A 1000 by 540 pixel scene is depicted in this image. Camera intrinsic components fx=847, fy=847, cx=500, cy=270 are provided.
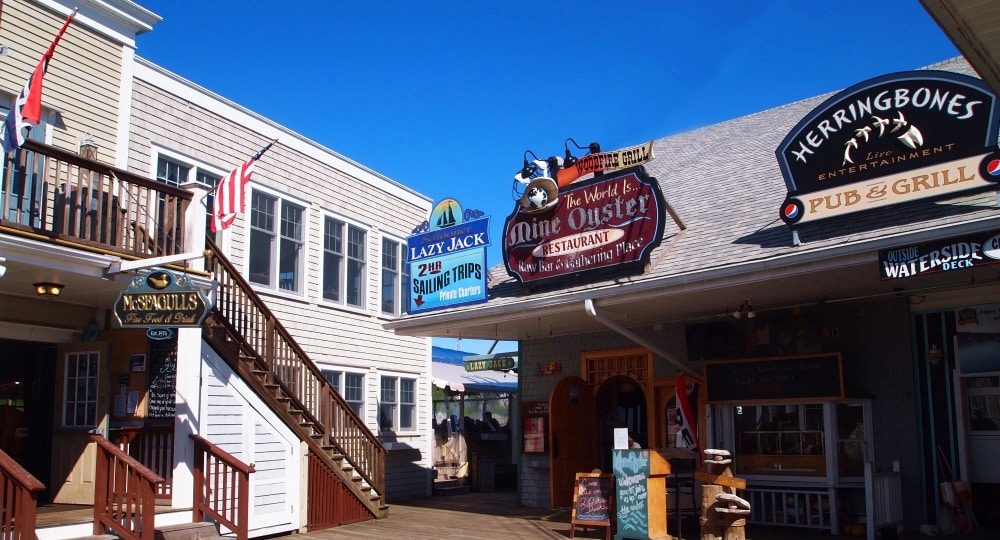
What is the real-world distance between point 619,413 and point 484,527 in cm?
407

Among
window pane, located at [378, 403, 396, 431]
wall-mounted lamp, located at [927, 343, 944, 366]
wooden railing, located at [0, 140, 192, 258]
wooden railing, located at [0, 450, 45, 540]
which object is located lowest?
wooden railing, located at [0, 450, 45, 540]

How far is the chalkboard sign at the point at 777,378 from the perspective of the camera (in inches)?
464

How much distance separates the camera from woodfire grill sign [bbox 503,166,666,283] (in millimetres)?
12375

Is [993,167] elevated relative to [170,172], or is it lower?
lower

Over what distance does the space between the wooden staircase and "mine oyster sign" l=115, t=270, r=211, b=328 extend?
6.36ft

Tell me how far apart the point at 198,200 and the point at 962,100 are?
370 inches

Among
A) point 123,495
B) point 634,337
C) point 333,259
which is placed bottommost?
point 123,495

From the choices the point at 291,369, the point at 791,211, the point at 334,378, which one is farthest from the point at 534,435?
the point at 791,211

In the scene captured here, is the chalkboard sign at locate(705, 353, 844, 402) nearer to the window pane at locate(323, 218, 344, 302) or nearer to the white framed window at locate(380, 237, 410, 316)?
the window pane at locate(323, 218, 344, 302)

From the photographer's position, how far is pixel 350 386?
59.0 feet

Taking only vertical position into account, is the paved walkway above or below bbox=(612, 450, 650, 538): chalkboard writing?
below

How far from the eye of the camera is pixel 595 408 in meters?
15.4

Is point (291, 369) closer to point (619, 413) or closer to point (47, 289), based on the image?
point (47, 289)

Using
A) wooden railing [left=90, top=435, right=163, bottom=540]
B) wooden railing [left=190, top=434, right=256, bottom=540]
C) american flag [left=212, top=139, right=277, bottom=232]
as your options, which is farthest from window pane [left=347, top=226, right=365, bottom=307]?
wooden railing [left=90, top=435, right=163, bottom=540]
